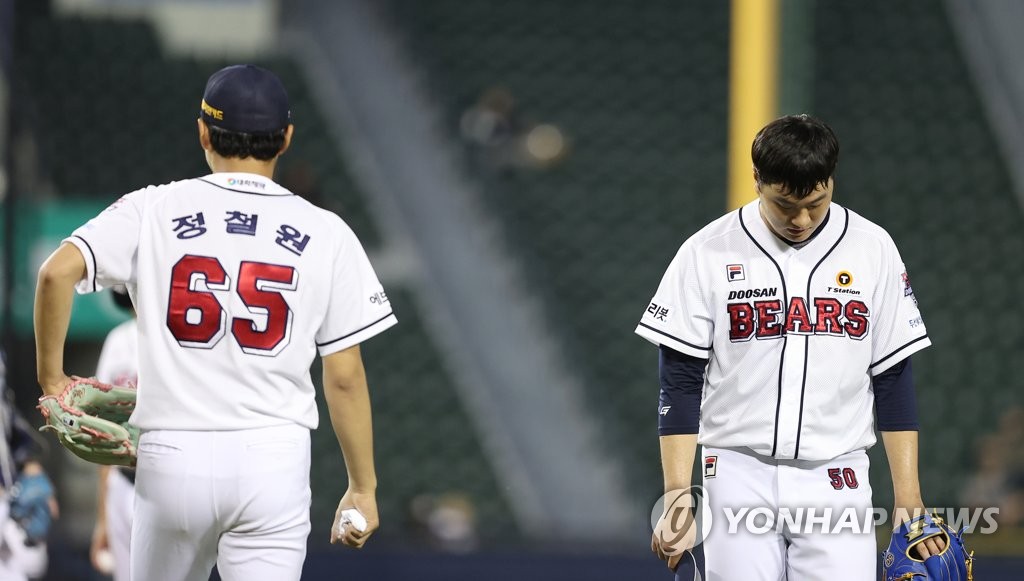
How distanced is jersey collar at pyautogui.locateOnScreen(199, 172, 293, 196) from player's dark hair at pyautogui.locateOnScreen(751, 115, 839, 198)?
1057 mm

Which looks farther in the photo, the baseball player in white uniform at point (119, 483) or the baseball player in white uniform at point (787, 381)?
the baseball player in white uniform at point (119, 483)

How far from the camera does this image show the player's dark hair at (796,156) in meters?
2.81

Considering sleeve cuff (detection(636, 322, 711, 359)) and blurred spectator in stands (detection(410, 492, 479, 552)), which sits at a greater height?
sleeve cuff (detection(636, 322, 711, 359))

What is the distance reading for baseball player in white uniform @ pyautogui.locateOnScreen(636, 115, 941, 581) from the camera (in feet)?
9.53

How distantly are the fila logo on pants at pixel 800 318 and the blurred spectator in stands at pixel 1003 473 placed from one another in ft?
12.9

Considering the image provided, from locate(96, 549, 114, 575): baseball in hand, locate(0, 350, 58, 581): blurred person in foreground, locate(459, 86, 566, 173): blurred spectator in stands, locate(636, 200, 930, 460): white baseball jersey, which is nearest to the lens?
locate(636, 200, 930, 460): white baseball jersey

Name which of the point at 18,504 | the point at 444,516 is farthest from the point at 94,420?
the point at 444,516

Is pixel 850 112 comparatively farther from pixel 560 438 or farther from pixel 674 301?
pixel 674 301

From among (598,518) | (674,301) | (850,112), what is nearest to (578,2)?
(850,112)

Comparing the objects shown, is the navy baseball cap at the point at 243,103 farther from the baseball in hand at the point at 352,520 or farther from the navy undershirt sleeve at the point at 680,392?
the navy undershirt sleeve at the point at 680,392

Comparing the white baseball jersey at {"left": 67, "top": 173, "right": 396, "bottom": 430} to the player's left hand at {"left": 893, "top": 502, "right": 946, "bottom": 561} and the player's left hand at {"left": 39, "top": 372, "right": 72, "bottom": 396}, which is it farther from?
the player's left hand at {"left": 893, "top": 502, "right": 946, "bottom": 561}

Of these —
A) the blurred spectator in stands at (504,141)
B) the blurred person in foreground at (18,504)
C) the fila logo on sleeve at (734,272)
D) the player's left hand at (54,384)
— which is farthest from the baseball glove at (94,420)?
the blurred spectator in stands at (504,141)

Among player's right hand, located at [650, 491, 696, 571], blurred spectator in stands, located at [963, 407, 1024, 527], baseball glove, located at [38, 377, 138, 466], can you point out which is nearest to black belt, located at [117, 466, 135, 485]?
baseball glove, located at [38, 377, 138, 466]

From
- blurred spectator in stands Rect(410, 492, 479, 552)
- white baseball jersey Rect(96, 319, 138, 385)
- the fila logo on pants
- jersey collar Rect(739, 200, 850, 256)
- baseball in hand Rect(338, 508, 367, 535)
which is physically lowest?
blurred spectator in stands Rect(410, 492, 479, 552)
